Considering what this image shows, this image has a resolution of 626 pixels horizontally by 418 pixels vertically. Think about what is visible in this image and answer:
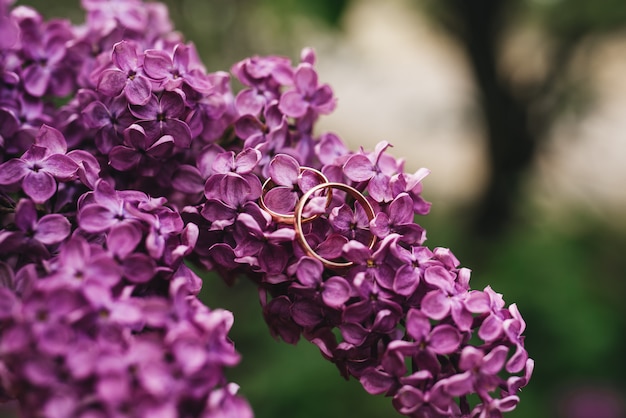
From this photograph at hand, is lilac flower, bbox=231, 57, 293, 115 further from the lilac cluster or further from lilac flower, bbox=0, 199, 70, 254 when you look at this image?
lilac flower, bbox=0, 199, 70, 254

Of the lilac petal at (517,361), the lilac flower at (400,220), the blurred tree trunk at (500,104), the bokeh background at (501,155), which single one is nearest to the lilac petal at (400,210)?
the lilac flower at (400,220)

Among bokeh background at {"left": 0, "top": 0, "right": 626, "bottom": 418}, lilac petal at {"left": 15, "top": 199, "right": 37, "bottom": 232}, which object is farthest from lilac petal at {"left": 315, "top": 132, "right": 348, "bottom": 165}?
bokeh background at {"left": 0, "top": 0, "right": 626, "bottom": 418}

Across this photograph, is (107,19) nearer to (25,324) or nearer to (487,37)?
(25,324)

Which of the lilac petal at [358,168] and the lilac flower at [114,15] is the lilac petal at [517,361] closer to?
the lilac petal at [358,168]

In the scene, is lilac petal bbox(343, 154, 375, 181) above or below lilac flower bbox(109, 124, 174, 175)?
above

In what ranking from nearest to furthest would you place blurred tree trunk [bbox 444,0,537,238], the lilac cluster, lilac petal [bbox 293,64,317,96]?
the lilac cluster, lilac petal [bbox 293,64,317,96], blurred tree trunk [bbox 444,0,537,238]

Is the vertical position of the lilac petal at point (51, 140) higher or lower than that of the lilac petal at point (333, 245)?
lower

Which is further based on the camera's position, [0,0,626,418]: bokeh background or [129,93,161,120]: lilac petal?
[0,0,626,418]: bokeh background
